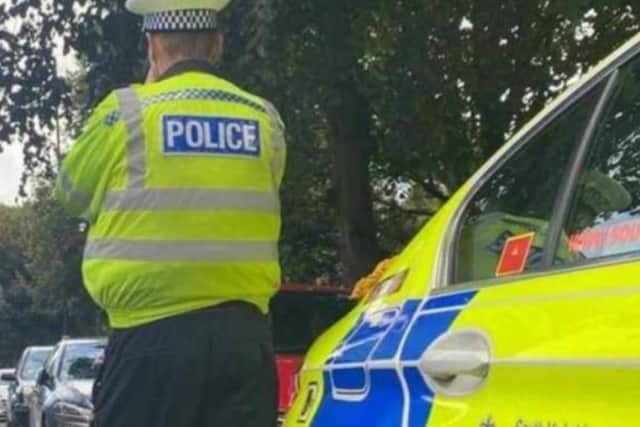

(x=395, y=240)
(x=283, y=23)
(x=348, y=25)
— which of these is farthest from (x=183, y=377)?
(x=395, y=240)

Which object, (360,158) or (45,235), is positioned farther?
(45,235)

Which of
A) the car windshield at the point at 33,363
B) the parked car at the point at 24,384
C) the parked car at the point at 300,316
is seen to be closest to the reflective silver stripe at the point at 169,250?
the parked car at the point at 300,316

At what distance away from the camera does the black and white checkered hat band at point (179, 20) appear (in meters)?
3.30

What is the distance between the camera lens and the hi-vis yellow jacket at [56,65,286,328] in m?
3.13

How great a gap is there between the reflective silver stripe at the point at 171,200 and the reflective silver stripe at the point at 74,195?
0.20ft

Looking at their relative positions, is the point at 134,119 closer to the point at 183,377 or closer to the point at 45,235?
the point at 183,377

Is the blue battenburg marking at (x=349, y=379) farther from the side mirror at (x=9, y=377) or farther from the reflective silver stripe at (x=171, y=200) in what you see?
the side mirror at (x=9, y=377)

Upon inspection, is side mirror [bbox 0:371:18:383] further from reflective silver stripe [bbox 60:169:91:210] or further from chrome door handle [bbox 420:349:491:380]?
chrome door handle [bbox 420:349:491:380]

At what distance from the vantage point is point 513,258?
2641 millimetres

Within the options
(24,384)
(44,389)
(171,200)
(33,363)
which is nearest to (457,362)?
(171,200)

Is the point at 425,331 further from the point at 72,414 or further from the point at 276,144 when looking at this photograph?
the point at 72,414

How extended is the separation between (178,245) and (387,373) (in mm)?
717

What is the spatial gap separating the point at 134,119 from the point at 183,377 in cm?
63

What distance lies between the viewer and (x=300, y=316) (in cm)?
426
